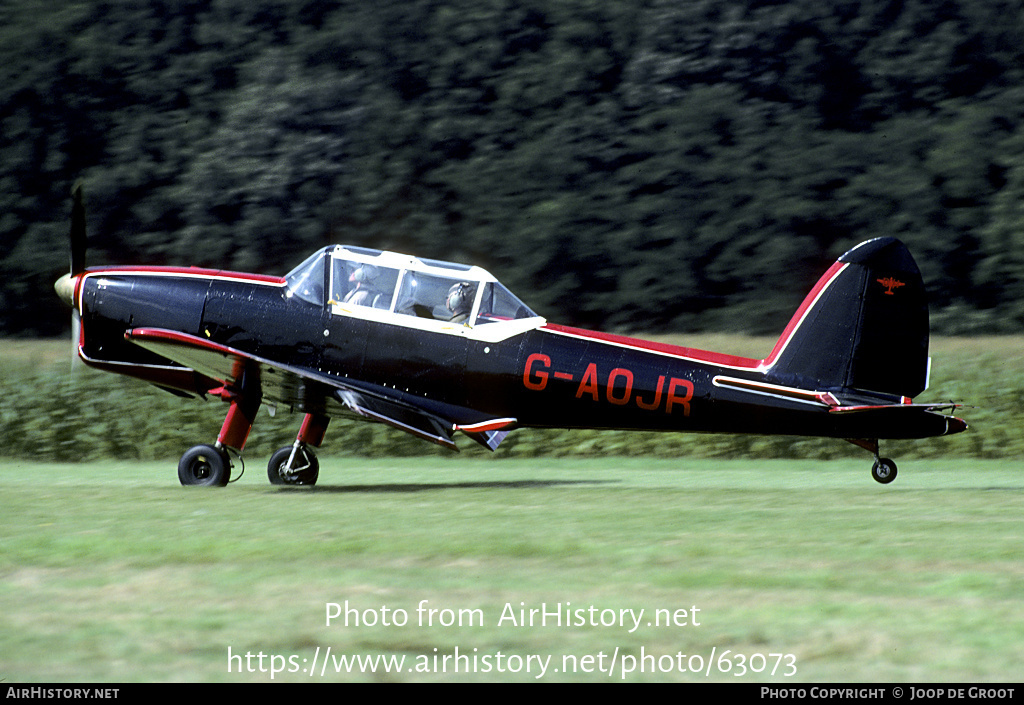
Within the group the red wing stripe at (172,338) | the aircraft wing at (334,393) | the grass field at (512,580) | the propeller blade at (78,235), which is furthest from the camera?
the propeller blade at (78,235)

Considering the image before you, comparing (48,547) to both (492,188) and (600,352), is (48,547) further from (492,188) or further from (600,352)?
(492,188)

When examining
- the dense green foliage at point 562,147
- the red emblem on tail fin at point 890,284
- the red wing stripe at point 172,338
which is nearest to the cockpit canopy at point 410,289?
the red wing stripe at point 172,338

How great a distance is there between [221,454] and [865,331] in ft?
19.4

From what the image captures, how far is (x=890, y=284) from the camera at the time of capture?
33.7ft

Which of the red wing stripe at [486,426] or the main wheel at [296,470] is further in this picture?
the main wheel at [296,470]

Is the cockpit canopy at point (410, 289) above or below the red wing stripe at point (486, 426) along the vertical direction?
above

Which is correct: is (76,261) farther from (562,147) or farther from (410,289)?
(562,147)

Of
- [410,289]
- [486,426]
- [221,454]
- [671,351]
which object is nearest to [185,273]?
[221,454]

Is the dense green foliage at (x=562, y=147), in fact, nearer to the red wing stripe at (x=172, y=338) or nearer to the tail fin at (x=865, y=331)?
the tail fin at (x=865, y=331)

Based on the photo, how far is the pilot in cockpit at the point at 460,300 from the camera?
10.6m

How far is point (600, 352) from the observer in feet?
34.5

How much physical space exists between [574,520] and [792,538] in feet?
5.34

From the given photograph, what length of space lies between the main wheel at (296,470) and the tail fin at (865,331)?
14.8ft

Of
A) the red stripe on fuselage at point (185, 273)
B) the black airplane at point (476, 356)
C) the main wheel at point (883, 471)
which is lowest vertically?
the main wheel at point (883, 471)
